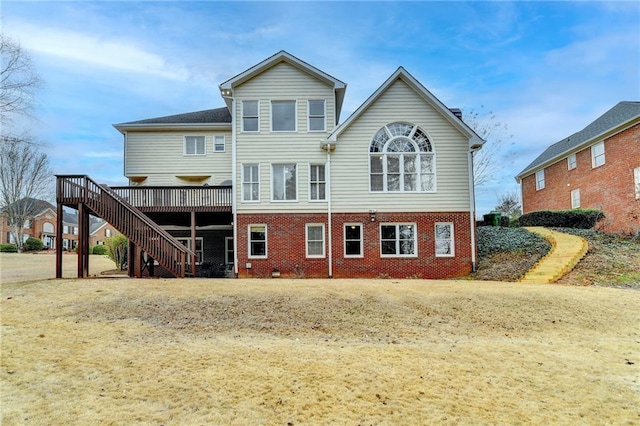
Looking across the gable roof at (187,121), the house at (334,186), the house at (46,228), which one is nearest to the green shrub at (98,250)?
the house at (46,228)

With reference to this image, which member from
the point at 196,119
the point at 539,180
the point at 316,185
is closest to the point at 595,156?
the point at 539,180

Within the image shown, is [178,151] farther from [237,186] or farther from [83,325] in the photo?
[83,325]

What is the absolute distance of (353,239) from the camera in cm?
1703

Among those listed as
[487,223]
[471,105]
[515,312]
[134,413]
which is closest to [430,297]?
[515,312]

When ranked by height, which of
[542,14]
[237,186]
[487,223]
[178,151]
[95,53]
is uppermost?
[542,14]

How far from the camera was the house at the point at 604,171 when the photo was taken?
20.7m

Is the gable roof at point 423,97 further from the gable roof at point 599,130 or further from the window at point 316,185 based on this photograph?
the gable roof at point 599,130

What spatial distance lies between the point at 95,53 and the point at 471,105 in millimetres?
28728

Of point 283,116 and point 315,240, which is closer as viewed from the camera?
point 315,240

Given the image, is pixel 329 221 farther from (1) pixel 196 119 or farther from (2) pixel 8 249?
(2) pixel 8 249

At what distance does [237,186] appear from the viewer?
56.0ft

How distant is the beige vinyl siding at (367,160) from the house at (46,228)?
120 feet

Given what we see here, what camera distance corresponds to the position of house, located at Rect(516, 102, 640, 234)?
67.9ft

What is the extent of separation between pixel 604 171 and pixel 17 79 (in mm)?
32762
